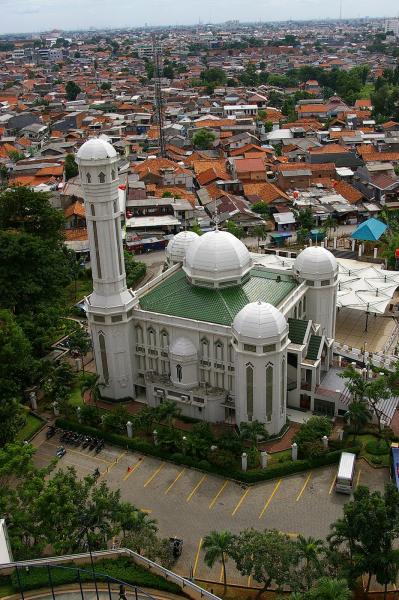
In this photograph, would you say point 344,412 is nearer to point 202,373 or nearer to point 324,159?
point 202,373

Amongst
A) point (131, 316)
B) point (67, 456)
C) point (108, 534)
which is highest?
point (131, 316)

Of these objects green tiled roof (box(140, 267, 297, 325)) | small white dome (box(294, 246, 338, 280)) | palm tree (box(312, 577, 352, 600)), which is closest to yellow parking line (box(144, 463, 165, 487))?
green tiled roof (box(140, 267, 297, 325))

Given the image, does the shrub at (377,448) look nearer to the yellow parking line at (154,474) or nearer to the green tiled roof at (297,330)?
the green tiled roof at (297,330)

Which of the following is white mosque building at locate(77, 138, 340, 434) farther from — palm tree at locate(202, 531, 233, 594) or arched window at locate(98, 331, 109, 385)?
palm tree at locate(202, 531, 233, 594)

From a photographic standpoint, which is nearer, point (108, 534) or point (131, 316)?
point (108, 534)

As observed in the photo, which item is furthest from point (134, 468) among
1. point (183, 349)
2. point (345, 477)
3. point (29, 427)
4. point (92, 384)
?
point (345, 477)

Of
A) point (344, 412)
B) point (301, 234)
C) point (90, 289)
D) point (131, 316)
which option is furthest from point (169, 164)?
point (344, 412)

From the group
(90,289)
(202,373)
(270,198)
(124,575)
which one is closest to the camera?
(124,575)

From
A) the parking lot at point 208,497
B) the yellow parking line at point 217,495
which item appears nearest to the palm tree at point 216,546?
the parking lot at point 208,497
